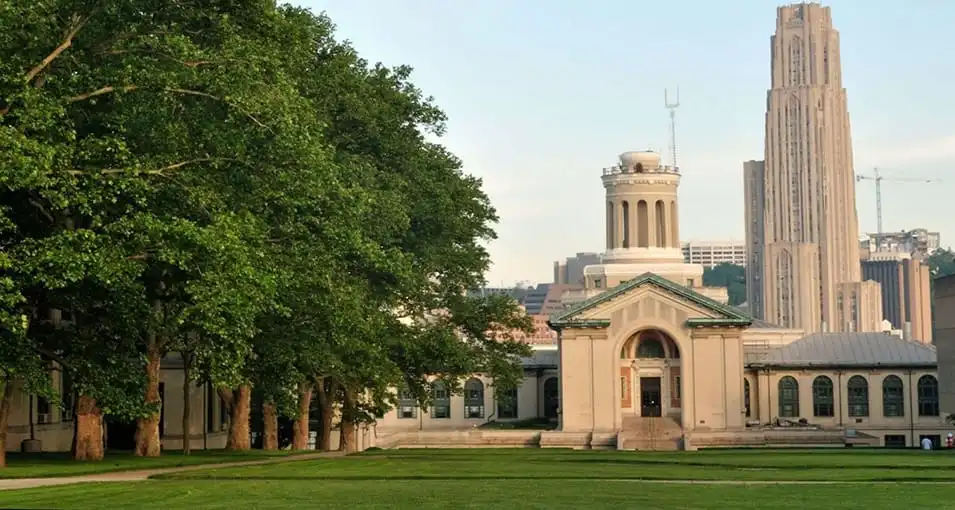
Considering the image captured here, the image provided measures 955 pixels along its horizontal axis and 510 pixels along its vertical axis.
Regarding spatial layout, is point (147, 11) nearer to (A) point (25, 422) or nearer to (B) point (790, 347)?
(A) point (25, 422)

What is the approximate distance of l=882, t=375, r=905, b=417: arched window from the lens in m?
114

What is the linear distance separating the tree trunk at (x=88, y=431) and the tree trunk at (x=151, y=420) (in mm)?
1307

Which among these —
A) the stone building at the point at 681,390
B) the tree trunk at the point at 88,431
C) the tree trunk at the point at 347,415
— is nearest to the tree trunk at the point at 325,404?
the tree trunk at the point at 347,415

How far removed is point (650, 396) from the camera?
112m

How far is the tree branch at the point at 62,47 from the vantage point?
3816 cm

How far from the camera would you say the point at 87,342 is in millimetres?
45406

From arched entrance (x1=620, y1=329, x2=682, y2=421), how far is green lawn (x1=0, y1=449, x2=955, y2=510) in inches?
2433

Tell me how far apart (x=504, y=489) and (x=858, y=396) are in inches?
3317

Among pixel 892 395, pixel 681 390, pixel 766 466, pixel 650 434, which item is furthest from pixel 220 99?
pixel 892 395

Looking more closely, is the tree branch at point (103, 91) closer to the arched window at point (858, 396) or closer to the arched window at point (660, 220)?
the arched window at point (858, 396)

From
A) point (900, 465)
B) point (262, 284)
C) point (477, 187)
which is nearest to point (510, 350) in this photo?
point (477, 187)

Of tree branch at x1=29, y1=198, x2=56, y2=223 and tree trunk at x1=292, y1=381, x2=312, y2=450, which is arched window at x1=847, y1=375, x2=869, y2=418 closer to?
tree trunk at x1=292, y1=381, x2=312, y2=450

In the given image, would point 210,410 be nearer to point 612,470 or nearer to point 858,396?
point 612,470

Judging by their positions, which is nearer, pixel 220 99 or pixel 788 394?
pixel 220 99
